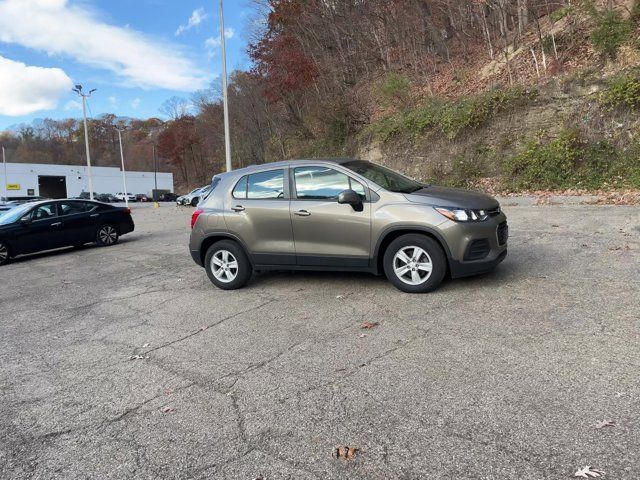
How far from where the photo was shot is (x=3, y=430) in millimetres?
3404

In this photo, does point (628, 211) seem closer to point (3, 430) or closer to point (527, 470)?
point (527, 470)

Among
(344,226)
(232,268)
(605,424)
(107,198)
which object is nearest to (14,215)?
(232,268)

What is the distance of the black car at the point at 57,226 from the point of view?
1211cm

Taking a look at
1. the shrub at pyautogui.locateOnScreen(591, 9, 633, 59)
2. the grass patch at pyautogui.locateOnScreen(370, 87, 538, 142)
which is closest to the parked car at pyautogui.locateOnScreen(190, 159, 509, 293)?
the grass patch at pyautogui.locateOnScreen(370, 87, 538, 142)

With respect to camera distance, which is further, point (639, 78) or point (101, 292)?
point (639, 78)

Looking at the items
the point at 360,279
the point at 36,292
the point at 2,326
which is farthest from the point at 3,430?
the point at 36,292

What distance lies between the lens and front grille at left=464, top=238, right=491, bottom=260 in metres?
5.55

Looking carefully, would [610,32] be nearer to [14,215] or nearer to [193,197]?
[14,215]

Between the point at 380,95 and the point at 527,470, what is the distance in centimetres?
2239

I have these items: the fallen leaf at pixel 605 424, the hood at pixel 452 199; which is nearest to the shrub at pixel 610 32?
the hood at pixel 452 199

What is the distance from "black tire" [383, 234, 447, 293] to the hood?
17.4 inches

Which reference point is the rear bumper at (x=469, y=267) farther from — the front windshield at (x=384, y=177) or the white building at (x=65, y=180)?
the white building at (x=65, y=180)

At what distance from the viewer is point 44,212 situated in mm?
12719

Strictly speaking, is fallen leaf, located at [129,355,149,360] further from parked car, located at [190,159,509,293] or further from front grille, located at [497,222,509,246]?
front grille, located at [497,222,509,246]
